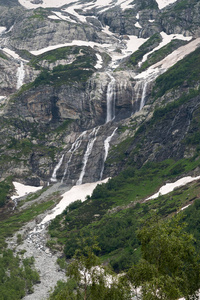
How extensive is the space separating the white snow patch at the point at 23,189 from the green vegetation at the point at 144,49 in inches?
3262

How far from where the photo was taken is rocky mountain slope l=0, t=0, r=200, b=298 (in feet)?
359

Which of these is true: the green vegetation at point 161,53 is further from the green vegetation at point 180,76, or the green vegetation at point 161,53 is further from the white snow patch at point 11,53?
the white snow patch at point 11,53

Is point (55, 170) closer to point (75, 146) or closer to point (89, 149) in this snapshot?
point (75, 146)

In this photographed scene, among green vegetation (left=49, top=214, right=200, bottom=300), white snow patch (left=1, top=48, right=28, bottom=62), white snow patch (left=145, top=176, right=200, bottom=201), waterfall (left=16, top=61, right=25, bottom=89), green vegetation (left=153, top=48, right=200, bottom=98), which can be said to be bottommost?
white snow patch (left=145, top=176, right=200, bottom=201)

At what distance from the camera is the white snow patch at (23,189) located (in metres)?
110

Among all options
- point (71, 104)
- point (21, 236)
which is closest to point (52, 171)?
point (71, 104)

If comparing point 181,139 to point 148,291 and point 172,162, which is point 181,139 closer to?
point 172,162

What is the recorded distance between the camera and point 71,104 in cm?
14250

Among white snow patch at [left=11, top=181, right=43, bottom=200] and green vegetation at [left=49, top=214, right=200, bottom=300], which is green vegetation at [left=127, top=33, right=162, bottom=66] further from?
green vegetation at [left=49, top=214, right=200, bottom=300]

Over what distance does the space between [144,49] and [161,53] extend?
55.1ft

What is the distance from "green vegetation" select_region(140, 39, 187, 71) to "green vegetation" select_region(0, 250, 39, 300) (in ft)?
385

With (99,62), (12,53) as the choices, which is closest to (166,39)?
(99,62)

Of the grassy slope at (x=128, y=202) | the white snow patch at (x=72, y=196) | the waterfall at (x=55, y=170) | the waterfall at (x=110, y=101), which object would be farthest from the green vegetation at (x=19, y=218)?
the waterfall at (x=110, y=101)

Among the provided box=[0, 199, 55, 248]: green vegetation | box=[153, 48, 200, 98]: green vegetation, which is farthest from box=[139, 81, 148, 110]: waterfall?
box=[0, 199, 55, 248]: green vegetation
